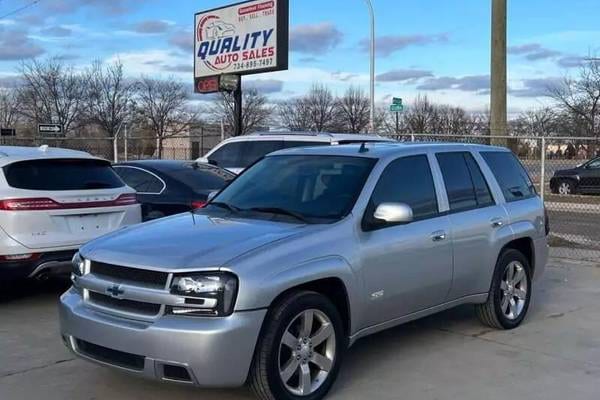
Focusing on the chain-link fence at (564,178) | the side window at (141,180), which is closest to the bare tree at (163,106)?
the chain-link fence at (564,178)

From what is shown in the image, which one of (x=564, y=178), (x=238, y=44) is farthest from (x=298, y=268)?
(x=564, y=178)

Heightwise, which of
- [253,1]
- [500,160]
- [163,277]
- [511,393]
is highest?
[253,1]

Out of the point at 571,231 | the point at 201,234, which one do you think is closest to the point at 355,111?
the point at 571,231

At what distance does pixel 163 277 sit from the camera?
4.31 meters

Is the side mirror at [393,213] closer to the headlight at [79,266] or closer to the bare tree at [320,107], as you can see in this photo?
the headlight at [79,266]

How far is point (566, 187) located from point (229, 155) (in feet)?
49.4

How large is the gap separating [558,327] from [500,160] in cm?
170

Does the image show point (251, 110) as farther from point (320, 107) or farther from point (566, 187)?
point (566, 187)

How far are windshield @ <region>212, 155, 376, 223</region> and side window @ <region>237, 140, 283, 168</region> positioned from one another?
20.3 ft

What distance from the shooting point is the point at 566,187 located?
78.9 ft

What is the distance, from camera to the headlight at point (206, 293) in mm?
4188

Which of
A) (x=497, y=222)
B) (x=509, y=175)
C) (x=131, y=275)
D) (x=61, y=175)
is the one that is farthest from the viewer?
(x=61, y=175)

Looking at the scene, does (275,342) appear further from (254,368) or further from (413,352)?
(413,352)

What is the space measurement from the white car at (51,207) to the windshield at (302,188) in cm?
208
